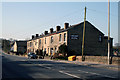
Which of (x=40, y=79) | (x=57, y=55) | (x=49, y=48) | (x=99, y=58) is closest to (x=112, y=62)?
(x=99, y=58)

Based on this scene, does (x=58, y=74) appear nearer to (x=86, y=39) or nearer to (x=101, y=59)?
(x=101, y=59)

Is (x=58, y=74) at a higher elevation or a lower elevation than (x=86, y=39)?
lower

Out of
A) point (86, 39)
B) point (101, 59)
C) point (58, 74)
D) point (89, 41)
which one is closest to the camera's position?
point (58, 74)

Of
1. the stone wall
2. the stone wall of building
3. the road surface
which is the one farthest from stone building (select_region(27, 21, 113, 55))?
the road surface

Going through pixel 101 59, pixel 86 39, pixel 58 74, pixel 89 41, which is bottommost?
pixel 58 74

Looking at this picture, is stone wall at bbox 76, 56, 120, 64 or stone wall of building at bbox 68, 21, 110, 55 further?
stone wall of building at bbox 68, 21, 110, 55

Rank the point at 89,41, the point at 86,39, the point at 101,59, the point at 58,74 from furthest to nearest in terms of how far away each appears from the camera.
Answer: the point at 89,41, the point at 86,39, the point at 101,59, the point at 58,74

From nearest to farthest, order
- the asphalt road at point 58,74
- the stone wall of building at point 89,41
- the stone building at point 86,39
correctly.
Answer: the asphalt road at point 58,74
the stone building at point 86,39
the stone wall of building at point 89,41

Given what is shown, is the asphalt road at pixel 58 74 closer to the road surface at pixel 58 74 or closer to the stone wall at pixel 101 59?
the road surface at pixel 58 74

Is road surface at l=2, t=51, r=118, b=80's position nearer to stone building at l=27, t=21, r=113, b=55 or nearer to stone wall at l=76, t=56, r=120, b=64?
stone wall at l=76, t=56, r=120, b=64

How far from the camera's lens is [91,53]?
4947cm

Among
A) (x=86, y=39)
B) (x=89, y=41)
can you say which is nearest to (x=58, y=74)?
(x=86, y=39)

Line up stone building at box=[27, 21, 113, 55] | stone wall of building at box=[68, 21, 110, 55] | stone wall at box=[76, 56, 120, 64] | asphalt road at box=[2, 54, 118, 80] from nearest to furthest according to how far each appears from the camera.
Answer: asphalt road at box=[2, 54, 118, 80] < stone wall at box=[76, 56, 120, 64] < stone building at box=[27, 21, 113, 55] < stone wall of building at box=[68, 21, 110, 55]

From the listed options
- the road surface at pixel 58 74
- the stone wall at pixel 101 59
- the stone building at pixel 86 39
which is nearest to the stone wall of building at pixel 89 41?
the stone building at pixel 86 39
